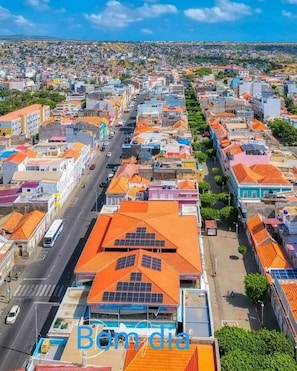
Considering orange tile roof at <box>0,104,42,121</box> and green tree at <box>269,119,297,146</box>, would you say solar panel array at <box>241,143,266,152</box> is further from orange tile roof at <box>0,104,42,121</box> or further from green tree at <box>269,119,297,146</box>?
orange tile roof at <box>0,104,42,121</box>

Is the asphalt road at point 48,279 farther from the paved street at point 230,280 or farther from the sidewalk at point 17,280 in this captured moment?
the paved street at point 230,280

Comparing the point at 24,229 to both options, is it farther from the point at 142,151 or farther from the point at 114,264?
the point at 142,151

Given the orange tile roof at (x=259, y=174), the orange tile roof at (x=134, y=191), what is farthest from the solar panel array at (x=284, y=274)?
the orange tile roof at (x=134, y=191)

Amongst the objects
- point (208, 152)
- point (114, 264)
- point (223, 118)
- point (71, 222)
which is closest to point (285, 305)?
point (114, 264)

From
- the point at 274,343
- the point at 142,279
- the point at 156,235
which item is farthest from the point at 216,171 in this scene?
the point at 274,343

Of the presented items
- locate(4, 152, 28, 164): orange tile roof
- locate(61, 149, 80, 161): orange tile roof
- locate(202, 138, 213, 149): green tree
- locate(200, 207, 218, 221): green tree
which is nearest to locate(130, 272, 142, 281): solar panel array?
locate(200, 207, 218, 221): green tree

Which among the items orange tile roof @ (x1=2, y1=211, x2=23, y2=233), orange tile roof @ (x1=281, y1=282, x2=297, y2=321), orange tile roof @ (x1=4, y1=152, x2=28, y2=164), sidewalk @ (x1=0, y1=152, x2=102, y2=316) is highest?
orange tile roof @ (x1=4, y1=152, x2=28, y2=164)
